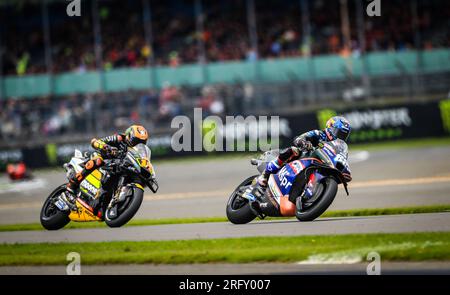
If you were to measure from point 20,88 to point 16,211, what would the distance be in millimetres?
14472

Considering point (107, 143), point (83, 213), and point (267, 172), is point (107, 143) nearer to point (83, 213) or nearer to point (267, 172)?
point (83, 213)

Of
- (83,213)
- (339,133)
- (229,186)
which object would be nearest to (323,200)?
(339,133)

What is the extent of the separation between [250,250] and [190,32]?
77.8ft

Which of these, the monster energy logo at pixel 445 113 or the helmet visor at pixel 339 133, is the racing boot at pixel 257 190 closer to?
the helmet visor at pixel 339 133

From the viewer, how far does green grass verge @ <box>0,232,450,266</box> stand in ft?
29.9

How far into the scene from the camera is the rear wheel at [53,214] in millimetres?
12070

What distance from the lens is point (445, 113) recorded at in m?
26.0

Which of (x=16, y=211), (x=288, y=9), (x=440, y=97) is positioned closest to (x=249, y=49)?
(x=288, y=9)

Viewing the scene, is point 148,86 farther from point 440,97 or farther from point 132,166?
point 132,166

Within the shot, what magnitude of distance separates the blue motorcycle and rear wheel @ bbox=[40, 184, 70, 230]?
2.88m

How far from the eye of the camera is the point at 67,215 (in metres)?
12.1

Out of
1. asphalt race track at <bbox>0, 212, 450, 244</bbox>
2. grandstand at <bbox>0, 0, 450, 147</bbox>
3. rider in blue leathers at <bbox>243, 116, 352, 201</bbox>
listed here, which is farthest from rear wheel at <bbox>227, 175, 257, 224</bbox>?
grandstand at <bbox>0, 0, 450, 147</bbox>

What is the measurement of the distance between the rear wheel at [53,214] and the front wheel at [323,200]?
3.81 m

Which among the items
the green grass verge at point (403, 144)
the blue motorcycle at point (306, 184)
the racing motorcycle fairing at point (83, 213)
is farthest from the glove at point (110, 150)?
the green grass verge at point (403, 144)
